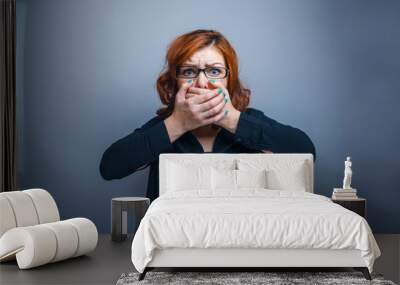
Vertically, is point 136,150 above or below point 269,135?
below

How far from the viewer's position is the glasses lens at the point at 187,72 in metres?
7.09

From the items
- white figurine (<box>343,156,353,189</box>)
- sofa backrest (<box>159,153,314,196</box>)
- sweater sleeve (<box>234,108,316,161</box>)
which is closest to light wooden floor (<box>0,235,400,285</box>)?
white figurine (<box>343,156,353,189</box>)

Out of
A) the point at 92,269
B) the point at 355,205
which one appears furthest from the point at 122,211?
the point at 355,205

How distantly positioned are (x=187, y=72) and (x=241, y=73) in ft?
1.97

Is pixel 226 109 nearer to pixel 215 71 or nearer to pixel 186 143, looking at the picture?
pixel 215 71

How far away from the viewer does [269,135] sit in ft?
23.5

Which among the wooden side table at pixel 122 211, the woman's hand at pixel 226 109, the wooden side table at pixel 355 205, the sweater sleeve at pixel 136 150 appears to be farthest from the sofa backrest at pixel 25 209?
the wooden side table at pixel 355 205

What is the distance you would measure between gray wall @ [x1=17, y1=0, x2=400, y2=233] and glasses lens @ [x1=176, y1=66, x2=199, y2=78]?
0.94 feet

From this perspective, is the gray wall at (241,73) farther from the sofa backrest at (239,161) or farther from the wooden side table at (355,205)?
the wooden side table at (355,205)

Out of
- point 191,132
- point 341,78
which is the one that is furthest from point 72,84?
point 341,78

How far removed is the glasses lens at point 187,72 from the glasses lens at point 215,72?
13 centimetres

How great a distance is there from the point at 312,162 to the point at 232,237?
2.55 meters

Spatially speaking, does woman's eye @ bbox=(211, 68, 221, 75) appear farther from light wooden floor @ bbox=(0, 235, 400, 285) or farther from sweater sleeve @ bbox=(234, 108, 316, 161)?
light wooden floor @ bbox=(0, 235, 400, 285)

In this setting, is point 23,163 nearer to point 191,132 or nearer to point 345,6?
point 191,132
